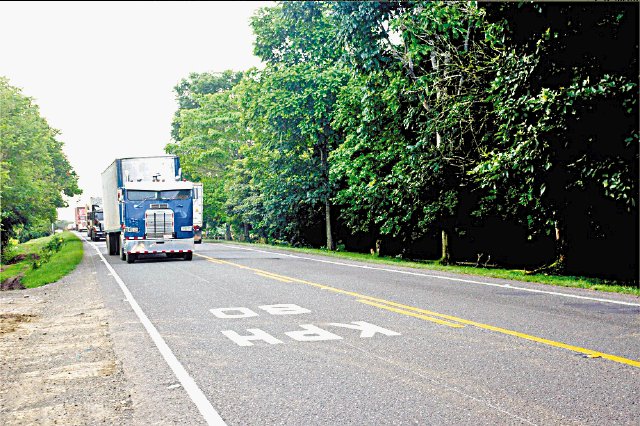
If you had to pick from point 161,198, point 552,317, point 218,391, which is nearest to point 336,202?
point 161,198

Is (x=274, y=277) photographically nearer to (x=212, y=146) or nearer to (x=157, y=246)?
(x=157, y=246)

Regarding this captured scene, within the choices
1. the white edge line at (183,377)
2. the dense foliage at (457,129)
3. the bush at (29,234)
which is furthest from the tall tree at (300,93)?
the bush at (29,234)

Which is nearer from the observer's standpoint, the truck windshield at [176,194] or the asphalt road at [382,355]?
the asphalt road at [382,355]

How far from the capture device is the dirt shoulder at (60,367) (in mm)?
6164

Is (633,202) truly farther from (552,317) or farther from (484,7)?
(484,7)

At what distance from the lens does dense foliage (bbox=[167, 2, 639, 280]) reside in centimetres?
1458

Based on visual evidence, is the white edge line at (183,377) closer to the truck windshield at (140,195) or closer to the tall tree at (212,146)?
the truck windshield at (140,195)

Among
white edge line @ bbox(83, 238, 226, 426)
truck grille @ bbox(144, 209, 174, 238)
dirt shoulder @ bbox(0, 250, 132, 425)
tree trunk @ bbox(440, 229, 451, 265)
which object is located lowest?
dirt shoulder @ bbox(0, 250, 132, 425)

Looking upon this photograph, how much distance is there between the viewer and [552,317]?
10898 millimetres

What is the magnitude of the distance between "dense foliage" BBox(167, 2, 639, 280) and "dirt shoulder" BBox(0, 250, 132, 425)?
9966mm

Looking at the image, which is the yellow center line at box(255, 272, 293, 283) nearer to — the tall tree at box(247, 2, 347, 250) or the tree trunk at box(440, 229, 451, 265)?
the tree trunk at box(440, 229, 451, 265)

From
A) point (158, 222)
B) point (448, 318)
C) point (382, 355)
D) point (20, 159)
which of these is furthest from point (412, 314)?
point (20, 159)

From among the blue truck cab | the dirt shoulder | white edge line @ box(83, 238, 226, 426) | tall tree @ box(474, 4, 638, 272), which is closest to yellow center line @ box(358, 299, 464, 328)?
white edge line @ box(83, 238, 226, 426)

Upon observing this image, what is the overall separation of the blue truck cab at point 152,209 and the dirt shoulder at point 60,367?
39.9 feet
